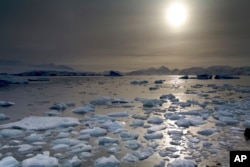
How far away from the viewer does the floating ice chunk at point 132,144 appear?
5.91 metres

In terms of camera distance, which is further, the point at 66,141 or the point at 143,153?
the point at 66,141

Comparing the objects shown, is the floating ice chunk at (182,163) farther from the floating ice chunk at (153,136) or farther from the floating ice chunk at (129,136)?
the floating ice chunk at (129,136)

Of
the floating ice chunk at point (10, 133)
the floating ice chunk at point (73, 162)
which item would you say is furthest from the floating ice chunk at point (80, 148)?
the floating ice chunk at point (10, 133)

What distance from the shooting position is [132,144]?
6.10m

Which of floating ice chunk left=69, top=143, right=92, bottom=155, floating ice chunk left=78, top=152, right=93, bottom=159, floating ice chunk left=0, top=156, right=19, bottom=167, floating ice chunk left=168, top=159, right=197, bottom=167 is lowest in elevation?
floating ice chunk left=78, top=152, right=93, bottom=159

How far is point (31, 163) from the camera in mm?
4711

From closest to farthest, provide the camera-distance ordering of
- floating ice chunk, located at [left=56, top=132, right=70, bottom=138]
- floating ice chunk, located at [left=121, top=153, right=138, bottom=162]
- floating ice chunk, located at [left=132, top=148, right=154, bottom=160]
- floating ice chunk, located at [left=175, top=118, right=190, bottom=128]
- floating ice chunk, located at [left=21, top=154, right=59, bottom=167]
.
→ floating ice chunk, located at [left=21, top=154, right=59, bottom=167]
floating ice chunk, located at [left=121, top=153, right=138, bottom=162]
floating ice chunk, located at [left=132, top=148, right=154, bottom=160]
floating ice chunk, located at [left=56, top=132, right=70, bottom=138]
floating ice chunk, located at [left=175, top=118, right=190, bottom=128]

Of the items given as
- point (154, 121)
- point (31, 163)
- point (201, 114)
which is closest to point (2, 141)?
point (31, 163)

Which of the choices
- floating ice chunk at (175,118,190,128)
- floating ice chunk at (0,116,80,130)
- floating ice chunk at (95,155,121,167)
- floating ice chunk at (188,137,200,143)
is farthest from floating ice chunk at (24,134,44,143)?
floating ice chunk at (175,118,190,128)

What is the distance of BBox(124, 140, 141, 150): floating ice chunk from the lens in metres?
5.91

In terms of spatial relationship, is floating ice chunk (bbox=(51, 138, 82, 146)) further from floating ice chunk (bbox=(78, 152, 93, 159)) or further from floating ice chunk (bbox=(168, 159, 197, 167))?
floating ice chunk (bbox=(168, 159, 197, 167))

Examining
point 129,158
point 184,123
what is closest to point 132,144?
point 129,158

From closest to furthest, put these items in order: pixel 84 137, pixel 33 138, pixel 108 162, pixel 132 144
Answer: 1. pixel 108 162
2. pixel 132 144
3. pixel 33 138
4. pixel 84 137

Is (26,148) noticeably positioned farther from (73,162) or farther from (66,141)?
(73,162)
